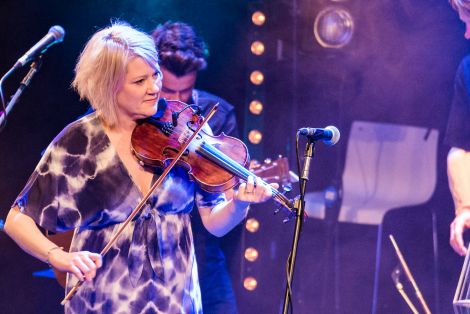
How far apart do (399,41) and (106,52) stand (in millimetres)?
2631

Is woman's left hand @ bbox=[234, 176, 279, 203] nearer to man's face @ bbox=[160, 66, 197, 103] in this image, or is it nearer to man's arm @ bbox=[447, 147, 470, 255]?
man's arm @ bbox=[447, 147, 470, 255]

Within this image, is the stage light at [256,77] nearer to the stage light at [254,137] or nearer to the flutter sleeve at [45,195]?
the stage light at [254,137]

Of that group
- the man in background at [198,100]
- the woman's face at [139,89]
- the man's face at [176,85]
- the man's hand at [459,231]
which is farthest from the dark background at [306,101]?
the woman's face at [139,89]

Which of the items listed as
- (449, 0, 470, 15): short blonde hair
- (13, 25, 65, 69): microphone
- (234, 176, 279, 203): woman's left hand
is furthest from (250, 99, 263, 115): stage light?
(234, 176, 279, 203): woman's left hand

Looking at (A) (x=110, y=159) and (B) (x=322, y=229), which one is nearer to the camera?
(A) (x=110, y=159)

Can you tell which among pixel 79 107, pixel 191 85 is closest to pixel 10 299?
pixel 79 107

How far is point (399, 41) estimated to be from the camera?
470 centimetres

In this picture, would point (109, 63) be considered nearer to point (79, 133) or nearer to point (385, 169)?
point (79, 133)

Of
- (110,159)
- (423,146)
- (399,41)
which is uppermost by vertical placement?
(399,41)

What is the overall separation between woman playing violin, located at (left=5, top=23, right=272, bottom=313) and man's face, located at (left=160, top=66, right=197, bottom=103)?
103 cm

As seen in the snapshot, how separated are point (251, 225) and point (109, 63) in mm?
2074

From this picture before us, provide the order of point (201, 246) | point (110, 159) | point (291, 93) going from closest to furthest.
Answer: point (110, 159) → point (201, 246) → point (291, 93)

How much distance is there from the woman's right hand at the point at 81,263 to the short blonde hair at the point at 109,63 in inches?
22.2

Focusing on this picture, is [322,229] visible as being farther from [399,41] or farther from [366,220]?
[399,41]
